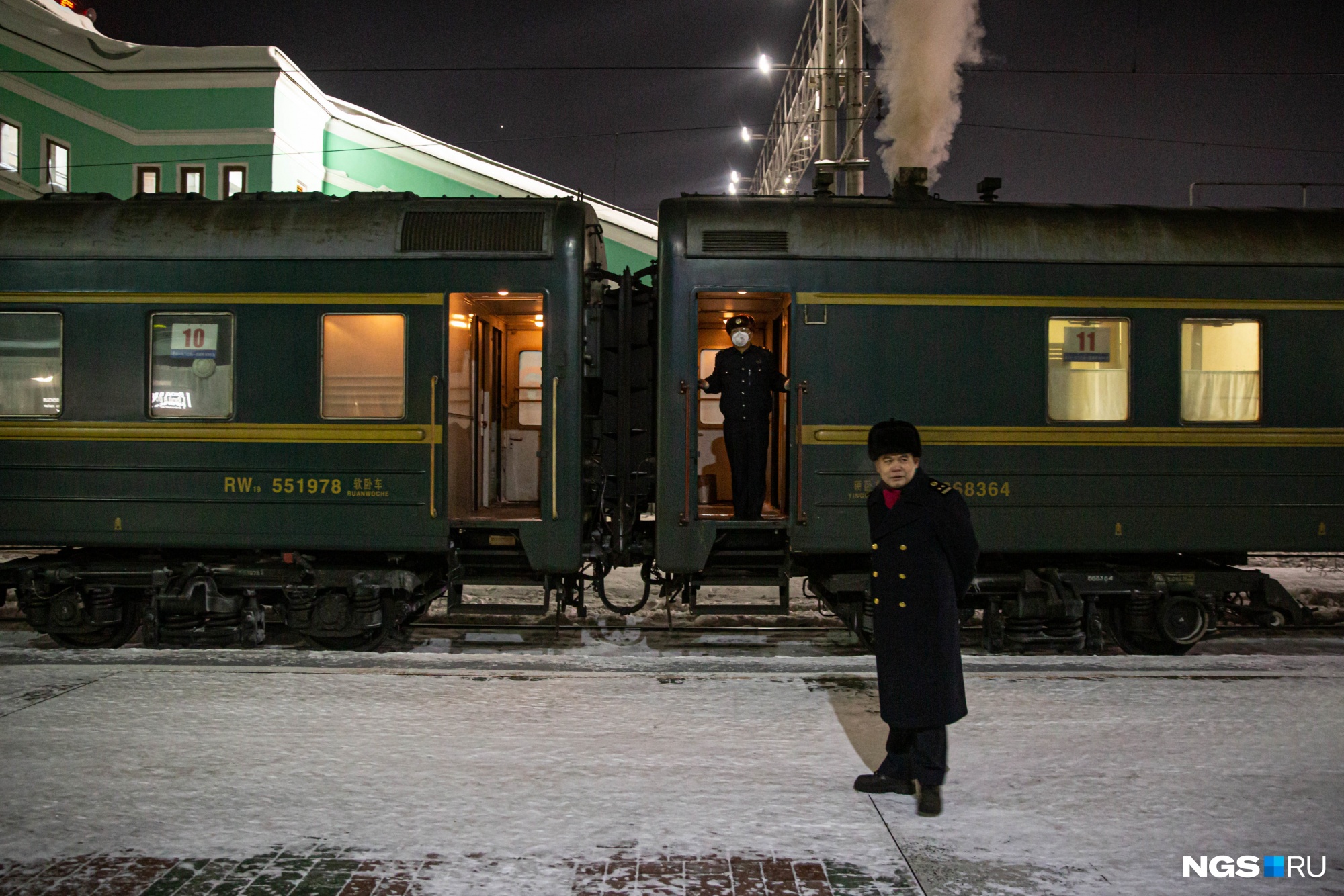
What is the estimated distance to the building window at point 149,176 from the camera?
903 inches

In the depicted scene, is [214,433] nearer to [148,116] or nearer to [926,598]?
[926,598]

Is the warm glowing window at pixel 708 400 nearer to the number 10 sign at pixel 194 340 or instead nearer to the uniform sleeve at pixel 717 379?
the uniform sleeve at pixel 717 379

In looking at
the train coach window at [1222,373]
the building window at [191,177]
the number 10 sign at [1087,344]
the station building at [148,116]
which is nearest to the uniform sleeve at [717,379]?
the number 10 sign at [1087,344]

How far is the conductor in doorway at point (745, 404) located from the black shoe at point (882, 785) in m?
3.54

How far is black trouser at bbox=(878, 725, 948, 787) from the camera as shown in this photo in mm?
4422

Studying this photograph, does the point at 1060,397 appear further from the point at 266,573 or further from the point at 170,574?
the point at 170,574

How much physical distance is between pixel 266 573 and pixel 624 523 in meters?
3.03

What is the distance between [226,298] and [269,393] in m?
0.87

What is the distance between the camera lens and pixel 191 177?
23172mm

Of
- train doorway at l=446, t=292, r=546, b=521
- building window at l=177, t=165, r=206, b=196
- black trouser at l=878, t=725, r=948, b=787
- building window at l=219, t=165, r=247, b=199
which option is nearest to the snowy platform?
black trouser at l=878, t=725, r=948, b=787

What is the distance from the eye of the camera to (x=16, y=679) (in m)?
6.58

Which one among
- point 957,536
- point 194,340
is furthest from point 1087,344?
point 194,340

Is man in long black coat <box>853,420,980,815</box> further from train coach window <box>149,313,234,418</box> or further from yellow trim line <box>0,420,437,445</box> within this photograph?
train coach window <box>149,313,234,418</box>

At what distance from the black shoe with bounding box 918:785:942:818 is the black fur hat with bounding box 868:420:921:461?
1532mm
